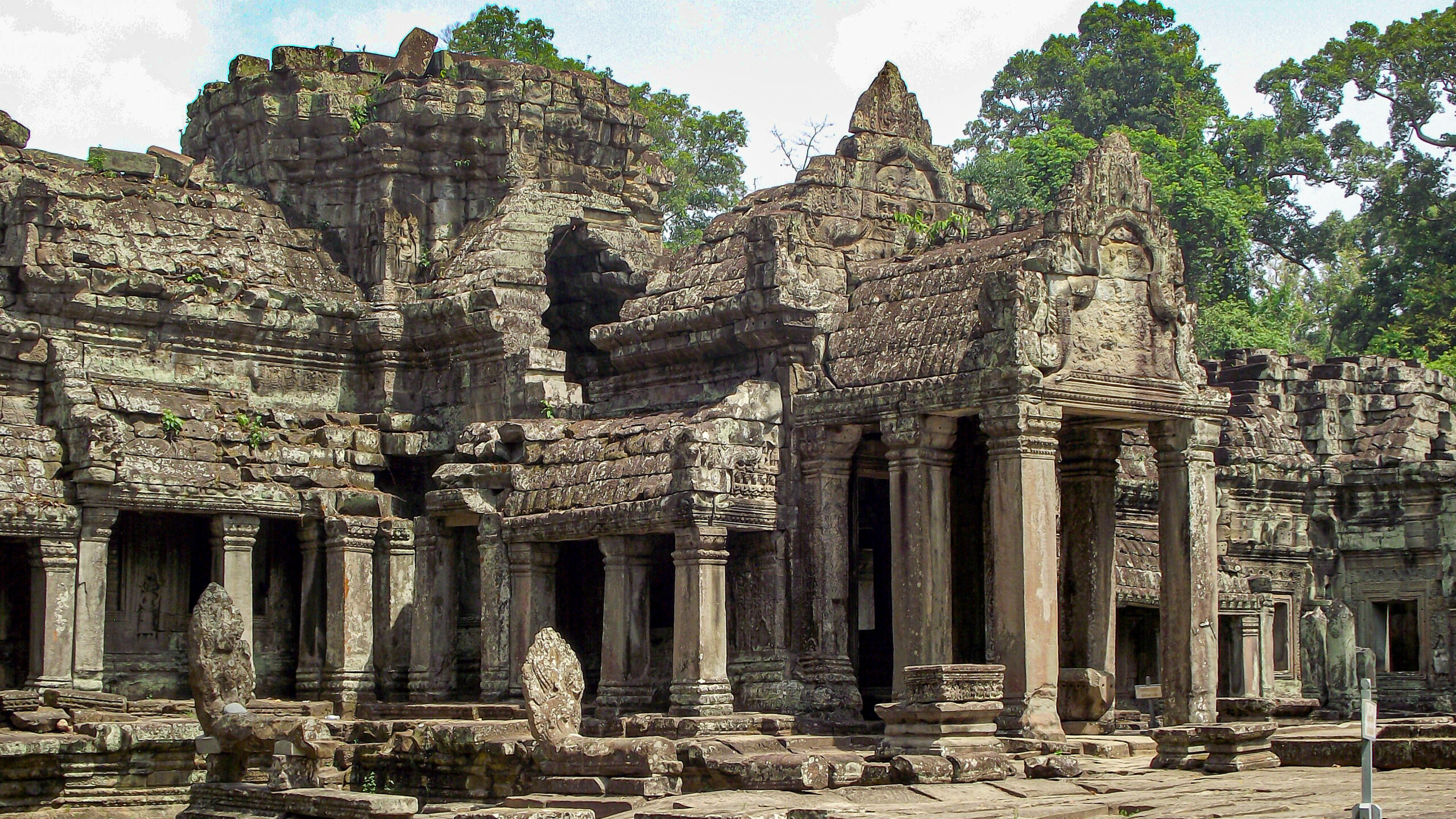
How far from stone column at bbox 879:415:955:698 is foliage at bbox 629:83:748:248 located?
32.2 metres

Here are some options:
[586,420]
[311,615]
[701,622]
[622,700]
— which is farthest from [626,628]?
[311,615]

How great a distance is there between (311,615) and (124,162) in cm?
642

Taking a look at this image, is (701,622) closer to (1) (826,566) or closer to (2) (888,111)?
(1) (826,566)

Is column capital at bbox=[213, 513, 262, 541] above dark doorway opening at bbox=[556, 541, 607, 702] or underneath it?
above

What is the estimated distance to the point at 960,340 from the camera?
2062cm

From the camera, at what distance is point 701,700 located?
20953mm

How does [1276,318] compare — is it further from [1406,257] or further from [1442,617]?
[1442,617]

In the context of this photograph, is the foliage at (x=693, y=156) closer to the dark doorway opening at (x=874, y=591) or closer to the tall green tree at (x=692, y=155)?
the tall green tree at (x=692, y=155)

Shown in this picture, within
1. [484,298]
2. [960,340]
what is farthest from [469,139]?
[960,340]

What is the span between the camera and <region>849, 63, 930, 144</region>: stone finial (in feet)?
80.0

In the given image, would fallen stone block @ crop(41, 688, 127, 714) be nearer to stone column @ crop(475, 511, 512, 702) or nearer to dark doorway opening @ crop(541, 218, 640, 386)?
stone column @ crop(475, 511, 512, 702)

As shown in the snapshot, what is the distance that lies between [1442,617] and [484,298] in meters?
15.9

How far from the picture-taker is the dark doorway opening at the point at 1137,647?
2731 centimetres

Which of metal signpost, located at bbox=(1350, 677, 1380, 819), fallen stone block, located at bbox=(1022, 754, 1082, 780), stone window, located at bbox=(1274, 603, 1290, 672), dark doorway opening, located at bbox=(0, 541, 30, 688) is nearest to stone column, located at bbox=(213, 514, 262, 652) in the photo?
dark doorway opening, located at bbox=(0, 541, 30, 688)
